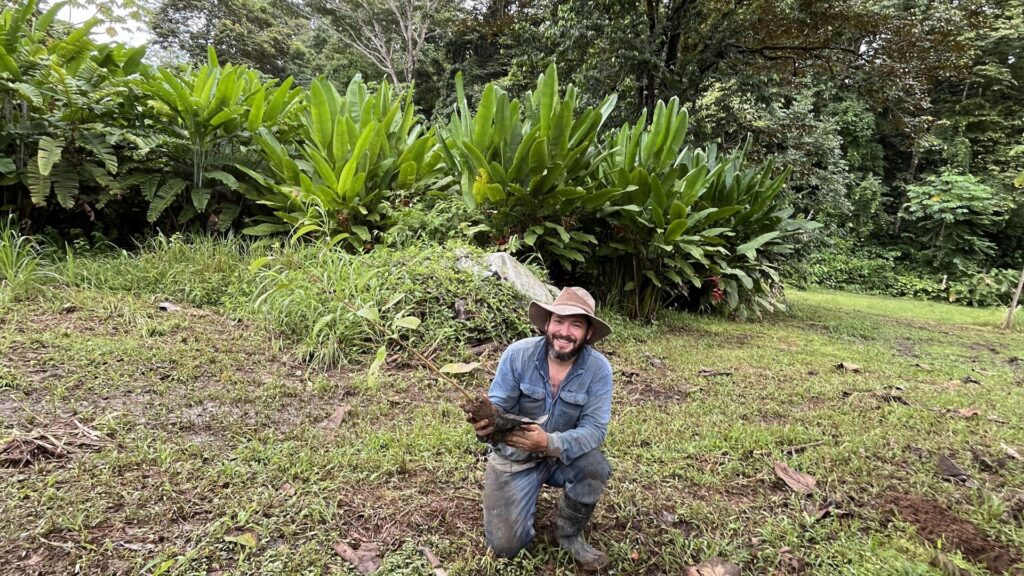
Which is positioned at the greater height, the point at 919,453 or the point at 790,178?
the point at 790,178

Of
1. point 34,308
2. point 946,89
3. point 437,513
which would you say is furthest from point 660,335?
point 946,89

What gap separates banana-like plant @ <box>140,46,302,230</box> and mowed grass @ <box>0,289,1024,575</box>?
4.16 feet

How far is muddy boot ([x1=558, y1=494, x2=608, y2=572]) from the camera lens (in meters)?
1.51

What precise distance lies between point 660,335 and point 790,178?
513 cm

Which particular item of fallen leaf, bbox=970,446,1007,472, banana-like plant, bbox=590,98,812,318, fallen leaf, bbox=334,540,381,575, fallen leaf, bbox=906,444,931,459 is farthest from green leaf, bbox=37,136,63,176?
fallen leaf, bbox=970,446,1007,472

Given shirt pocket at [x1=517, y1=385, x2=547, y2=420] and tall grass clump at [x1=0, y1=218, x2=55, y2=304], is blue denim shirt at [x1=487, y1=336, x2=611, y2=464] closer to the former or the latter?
shirt pocket at [x1=517, y1=385, x2=547, y2=420]

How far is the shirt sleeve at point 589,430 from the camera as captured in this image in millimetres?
1420

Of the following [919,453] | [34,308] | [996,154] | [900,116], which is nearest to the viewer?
[919,453]

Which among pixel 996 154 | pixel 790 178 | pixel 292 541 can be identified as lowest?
pixel 292 541

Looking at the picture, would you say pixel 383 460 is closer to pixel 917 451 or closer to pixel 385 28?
pixel 917 451

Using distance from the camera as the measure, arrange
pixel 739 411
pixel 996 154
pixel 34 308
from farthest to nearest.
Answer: pixel 996 154
pixel 34 308
pixel 739 411

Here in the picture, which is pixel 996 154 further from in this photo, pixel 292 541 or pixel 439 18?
pixel 292 541

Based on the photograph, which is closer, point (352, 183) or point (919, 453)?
point (919, 453)

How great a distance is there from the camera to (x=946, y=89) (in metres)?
16.7
